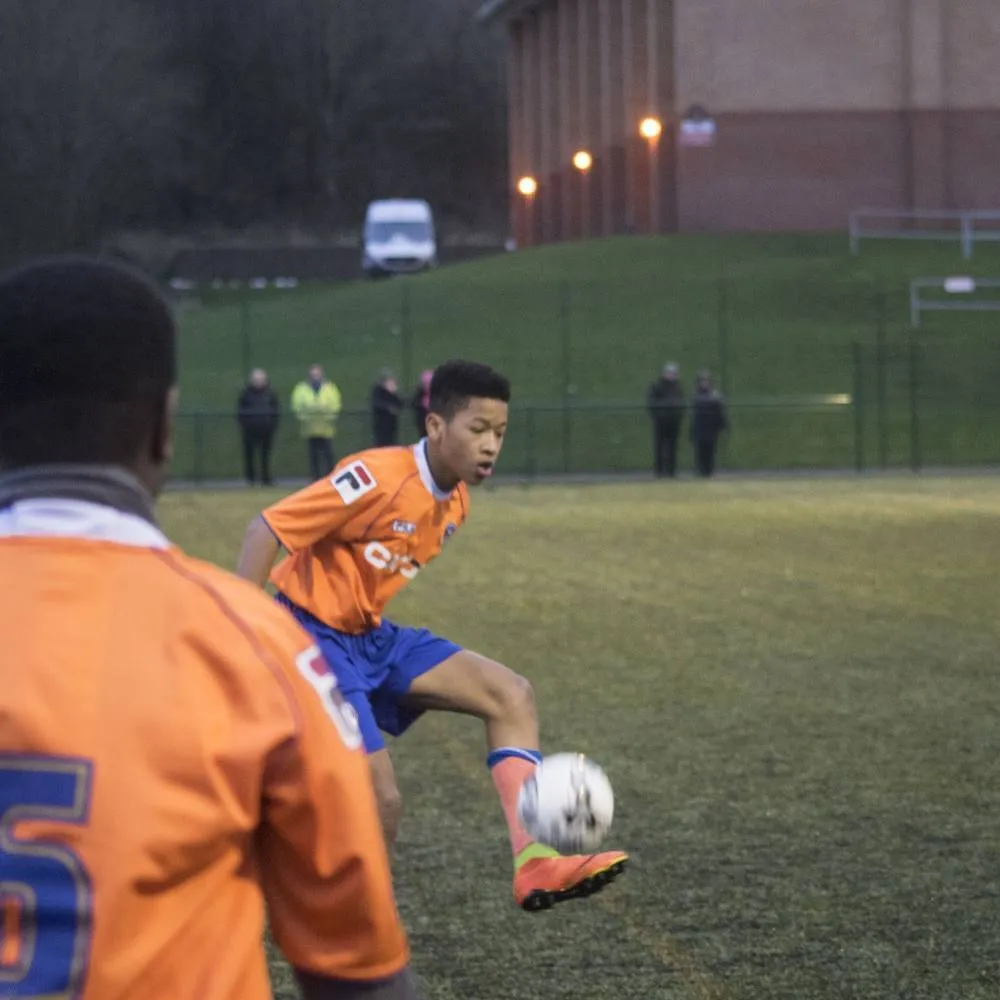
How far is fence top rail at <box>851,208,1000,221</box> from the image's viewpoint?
40062 millimetres

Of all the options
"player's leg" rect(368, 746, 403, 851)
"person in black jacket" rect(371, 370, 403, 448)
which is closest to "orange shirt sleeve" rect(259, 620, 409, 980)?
"player's leg" rect(368, 746, 403, 851)

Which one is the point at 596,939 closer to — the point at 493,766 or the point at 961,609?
the point at 493,766

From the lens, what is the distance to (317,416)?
26.8 m

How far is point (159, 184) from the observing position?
195ft

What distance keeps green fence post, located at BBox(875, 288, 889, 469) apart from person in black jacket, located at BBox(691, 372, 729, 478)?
9.13ft

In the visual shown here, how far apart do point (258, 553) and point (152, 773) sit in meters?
3.55

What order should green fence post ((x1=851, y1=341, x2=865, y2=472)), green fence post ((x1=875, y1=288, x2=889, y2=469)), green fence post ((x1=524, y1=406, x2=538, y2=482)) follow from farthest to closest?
1. green fence post ((x1=875, y1=288, x2=889, y2=469))
2. green fence post ((x1=524, y1=406, x2=538, y2=482))
3. green fence post ((x1=851, y1=341, x2=865, y2=472))

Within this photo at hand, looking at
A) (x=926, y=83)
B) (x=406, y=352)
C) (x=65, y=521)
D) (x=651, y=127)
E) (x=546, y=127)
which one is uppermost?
(x=546, y=127)

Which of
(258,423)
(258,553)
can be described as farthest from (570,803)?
(258,423)

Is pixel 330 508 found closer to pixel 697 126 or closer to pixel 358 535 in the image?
pixel 358 535

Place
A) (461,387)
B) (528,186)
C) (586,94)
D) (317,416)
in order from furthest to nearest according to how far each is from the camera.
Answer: (528,186), (586,94), (317,416), (461,387)

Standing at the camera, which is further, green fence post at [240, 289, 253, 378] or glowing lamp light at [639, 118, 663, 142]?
glowing lamp light at [639, 118, 663, 142]

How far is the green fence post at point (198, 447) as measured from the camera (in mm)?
28406

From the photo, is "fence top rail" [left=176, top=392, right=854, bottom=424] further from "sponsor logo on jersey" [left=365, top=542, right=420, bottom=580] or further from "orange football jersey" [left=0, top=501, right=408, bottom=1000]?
"orange football jersey" [left=0, top=501, right=408, bottom=1000]
